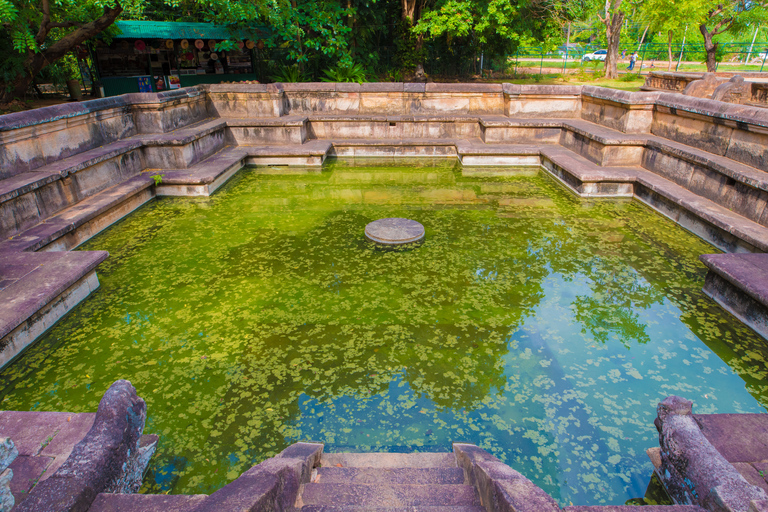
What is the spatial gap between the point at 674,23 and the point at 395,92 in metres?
13.7

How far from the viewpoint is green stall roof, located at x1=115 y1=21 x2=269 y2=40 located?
37.0ft

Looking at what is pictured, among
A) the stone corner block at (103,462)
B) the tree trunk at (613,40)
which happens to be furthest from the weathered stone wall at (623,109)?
the tree trunk at (613,40)

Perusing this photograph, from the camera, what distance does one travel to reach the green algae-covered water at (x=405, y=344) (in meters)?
2.61

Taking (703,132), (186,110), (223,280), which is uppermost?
(186,110)

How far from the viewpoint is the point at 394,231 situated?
5160mm

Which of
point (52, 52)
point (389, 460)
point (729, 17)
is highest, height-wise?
point (729, 17)

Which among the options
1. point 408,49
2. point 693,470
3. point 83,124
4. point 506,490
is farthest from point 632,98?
point 408,49

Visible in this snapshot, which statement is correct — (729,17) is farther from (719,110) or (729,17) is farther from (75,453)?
(75,453)

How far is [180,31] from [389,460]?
13.3 meters

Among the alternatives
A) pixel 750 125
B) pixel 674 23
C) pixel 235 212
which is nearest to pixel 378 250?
pixel 235 212

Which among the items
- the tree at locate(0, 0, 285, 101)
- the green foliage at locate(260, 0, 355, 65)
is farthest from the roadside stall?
the tree at locate(0, 0, 285, 101)

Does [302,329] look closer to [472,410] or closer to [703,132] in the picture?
[472,410]

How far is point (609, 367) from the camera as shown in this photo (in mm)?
3199

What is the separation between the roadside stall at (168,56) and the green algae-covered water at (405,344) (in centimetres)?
854
